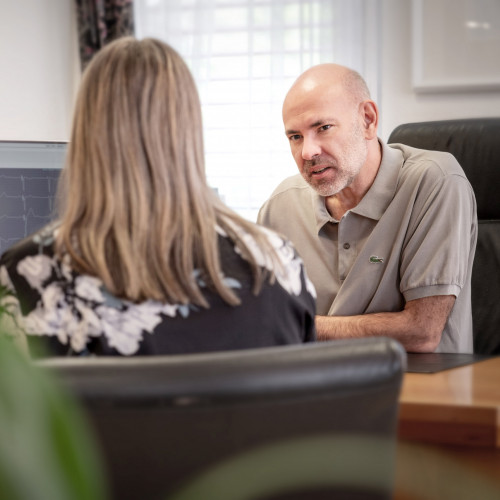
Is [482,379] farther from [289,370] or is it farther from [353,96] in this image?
[353,96]

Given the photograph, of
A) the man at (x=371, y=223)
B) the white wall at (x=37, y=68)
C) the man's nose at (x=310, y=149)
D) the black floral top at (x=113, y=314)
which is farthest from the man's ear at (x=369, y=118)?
the white wall at (x=37, y=68)

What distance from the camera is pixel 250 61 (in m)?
3.22

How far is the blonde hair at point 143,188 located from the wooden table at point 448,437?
0.26 metres

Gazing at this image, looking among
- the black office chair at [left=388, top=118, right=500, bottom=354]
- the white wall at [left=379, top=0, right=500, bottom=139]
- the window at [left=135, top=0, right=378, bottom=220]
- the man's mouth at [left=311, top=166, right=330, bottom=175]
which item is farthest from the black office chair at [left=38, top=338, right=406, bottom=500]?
the window at [left=135, top=0, right=378, bottom=220]

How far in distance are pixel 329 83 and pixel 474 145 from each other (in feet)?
1.52

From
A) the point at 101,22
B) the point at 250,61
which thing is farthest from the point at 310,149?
the point at 101,22

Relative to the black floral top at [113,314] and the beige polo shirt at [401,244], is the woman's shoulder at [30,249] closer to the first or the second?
the black floral top at [113,314]

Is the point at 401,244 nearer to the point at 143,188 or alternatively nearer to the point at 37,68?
the point at 143,188

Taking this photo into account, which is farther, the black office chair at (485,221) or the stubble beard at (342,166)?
the black office chair at (485,221)

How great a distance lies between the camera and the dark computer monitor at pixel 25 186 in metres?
1.75

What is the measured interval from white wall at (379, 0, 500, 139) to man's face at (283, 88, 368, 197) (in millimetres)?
1096

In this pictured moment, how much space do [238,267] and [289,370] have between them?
0.44 m

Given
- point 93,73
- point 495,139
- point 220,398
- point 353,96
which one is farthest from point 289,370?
point 495,139

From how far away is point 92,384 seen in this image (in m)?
0.53
